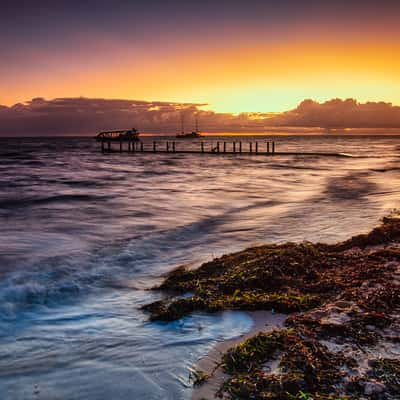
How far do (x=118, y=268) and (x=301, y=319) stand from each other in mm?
4389

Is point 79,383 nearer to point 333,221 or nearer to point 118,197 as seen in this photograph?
point 333,221

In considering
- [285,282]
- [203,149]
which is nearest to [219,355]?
[285,282]

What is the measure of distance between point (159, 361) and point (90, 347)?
90cm

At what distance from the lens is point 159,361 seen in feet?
11.8

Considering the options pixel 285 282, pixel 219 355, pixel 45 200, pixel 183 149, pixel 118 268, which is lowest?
pixel 45 200

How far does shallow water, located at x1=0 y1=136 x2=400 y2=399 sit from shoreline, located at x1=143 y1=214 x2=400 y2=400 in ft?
1.02

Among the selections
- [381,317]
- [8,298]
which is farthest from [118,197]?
[381,317]

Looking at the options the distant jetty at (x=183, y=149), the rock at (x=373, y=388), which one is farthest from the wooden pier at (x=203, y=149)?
the rock at (x=373, y=388)

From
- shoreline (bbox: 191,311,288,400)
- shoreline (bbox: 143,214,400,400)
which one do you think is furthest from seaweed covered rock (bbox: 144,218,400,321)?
shoreline (bbox: 191,311,288,400)

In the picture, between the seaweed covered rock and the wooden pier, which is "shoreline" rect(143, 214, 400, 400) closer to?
the seaweed covered rock

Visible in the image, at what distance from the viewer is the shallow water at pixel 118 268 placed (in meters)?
3.52

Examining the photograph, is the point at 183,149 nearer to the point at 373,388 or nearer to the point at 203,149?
the point at 203,149

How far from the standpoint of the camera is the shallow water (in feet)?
11.5

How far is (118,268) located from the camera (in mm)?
7238
